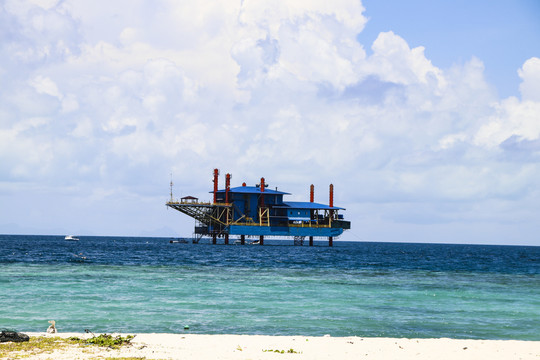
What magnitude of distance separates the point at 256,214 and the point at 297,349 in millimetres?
103740

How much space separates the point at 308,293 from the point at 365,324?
37.2 feet

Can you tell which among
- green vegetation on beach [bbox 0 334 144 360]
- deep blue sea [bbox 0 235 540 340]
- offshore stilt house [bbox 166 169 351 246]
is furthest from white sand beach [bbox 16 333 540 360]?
offshore stilt house [bbox 166 169 351 246]

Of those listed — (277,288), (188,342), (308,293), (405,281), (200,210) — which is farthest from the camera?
(200,210)

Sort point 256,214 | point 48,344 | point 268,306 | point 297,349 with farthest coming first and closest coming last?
1. point 256,214
2. point 268,306
3. point 297,349
4. point 48,344

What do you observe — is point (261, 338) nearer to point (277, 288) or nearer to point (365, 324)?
point (365, 324)

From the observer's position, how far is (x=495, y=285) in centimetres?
4559

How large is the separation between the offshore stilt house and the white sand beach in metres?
98.4

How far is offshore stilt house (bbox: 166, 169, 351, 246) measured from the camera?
118m

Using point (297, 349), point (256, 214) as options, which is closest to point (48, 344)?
point (297, 349)

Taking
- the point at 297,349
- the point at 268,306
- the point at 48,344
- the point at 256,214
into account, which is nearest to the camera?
the point at 48,344

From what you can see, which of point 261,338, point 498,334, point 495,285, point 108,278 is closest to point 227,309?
point 261,338

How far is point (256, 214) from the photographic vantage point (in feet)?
397

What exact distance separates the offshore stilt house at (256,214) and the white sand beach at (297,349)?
98.4m

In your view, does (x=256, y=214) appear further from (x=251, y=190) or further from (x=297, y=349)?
(x=297, y=349)
